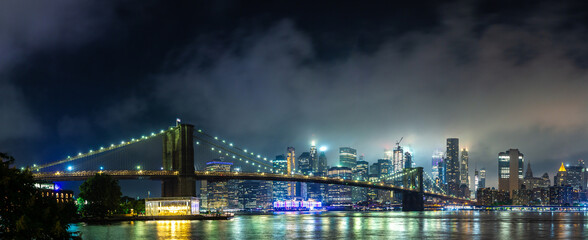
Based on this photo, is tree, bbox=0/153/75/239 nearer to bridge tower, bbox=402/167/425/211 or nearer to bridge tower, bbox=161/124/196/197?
bridge tower, bbox=161/124/196/197

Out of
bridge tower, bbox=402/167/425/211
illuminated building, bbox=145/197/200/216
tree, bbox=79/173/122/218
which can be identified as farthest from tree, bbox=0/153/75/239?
bridge tower, bbox=402/167/425/211

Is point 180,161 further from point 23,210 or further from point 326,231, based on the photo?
point 23,210

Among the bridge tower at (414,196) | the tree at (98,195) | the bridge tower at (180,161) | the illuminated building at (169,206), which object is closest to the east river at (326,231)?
the tree at (98,195)

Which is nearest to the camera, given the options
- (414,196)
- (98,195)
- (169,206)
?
Answer: (98,195)

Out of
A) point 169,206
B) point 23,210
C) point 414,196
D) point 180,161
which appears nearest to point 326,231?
point 169,206

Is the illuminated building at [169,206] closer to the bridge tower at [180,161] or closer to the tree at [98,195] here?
the bridge tower at [180,161]

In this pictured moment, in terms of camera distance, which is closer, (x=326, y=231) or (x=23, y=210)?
(x=23, y=210)

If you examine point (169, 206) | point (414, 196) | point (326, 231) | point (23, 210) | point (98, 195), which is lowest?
point (414, 196)
